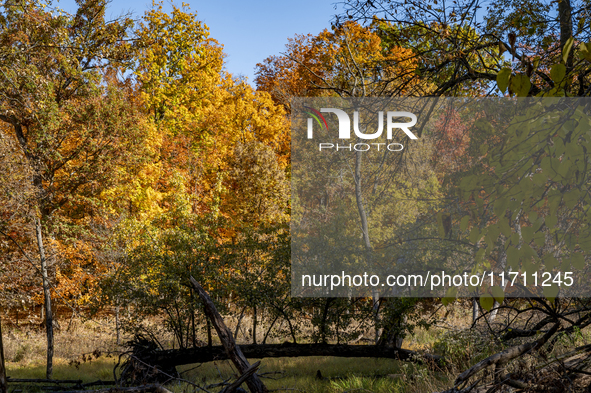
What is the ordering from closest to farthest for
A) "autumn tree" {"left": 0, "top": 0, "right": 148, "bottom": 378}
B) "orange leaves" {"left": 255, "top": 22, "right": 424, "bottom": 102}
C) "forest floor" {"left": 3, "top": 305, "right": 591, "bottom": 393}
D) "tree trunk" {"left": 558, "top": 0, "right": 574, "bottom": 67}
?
"tree trunk" {"left": 558, "top": 0, "right": 574, "bottom": 67}
"forest floor" {"left": 3, "top": 305, "right": 591, "bottom": 393}
"orange leaves" {"left": 255, "top": 22, "right": 424, "bottom": 102}
"autumn tree" {"left": 0, "top": 0, "right": 148, "bottom": 378}

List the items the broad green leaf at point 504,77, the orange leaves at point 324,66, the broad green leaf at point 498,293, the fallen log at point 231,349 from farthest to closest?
the orange leaves at point 324,66, the fallen log at point 231,349, the broad green leaf at point 504,77, the broad green leaf at point 498,293

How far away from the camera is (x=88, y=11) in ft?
49.2

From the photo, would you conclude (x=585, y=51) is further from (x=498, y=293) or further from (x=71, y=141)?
(x=71, y=141)

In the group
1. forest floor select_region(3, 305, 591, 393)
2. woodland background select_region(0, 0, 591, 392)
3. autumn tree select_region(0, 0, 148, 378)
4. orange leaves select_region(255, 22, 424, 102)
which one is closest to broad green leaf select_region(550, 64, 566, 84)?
woodland background select_region(0, 0, 591, 392)

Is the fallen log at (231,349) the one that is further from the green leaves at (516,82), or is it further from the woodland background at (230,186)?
the green leaves at (516,82)

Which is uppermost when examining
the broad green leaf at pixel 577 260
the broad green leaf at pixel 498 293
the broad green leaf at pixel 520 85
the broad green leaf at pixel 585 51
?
the broad green leaf at pixel 585 51

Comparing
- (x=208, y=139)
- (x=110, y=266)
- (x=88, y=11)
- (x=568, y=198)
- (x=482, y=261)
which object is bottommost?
(x=110, y=266)

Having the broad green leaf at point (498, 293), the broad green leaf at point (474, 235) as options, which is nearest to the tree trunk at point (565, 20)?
the broad green leaf at point (474, 235)

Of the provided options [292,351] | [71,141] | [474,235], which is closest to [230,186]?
[71,141]

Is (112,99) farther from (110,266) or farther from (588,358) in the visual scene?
(588,358)

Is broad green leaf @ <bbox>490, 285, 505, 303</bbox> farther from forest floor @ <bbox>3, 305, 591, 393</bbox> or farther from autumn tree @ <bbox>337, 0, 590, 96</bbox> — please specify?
forest floor @ <bbox>3, 305, 591, 393</bbox>

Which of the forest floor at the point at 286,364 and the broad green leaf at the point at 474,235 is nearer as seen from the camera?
the broad green leaf at the point at 474,235

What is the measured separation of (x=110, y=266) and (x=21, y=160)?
5149 mm

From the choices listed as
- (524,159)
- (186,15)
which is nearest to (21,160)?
(186,15)
